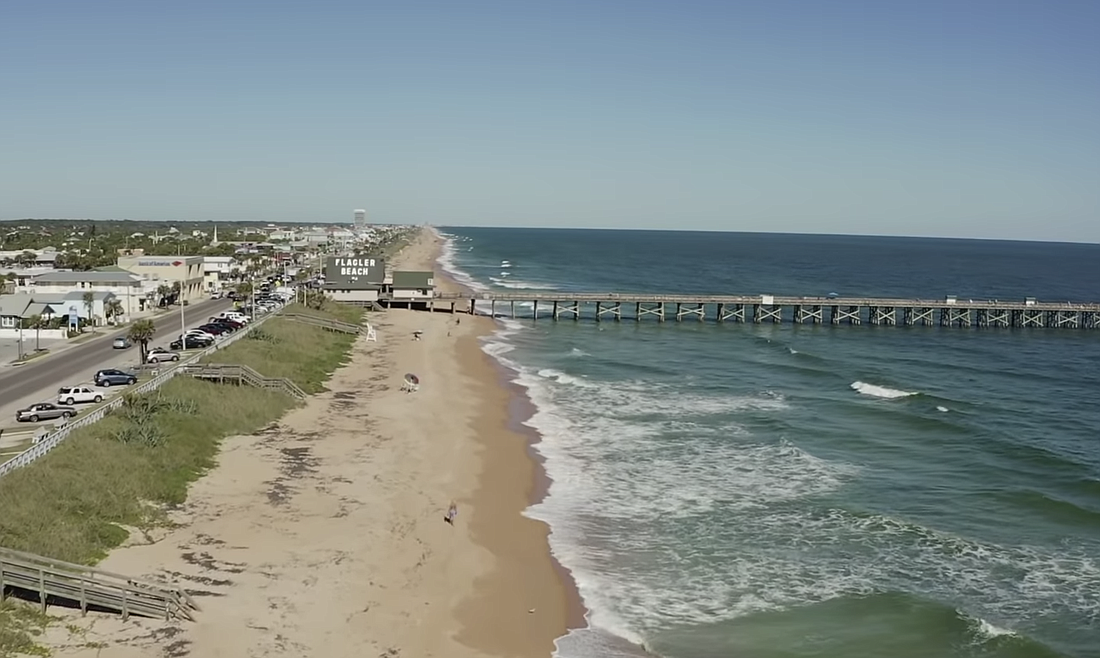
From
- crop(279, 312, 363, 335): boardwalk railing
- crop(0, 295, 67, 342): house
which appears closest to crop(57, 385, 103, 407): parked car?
crop(0, 295, 67, 342): house

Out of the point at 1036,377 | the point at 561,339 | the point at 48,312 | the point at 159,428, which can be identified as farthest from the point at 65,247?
the point at 1036,377

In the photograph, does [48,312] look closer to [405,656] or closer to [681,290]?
[405,656]

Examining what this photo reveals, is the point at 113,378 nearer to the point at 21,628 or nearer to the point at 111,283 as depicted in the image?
the point at 21,628

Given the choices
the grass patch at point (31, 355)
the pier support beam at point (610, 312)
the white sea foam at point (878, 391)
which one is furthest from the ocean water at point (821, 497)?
the grass patch at point (31, 355)

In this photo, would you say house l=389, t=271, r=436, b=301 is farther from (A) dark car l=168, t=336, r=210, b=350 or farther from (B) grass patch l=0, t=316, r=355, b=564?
(B) grass patch l=0, t=316, r=355, b=564

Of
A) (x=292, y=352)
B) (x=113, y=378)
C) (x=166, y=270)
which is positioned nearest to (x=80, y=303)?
(x=166, y=270)

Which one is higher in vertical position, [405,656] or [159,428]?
[159,428]
